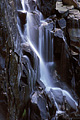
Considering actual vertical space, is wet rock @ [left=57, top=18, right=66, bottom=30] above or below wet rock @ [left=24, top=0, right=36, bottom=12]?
below

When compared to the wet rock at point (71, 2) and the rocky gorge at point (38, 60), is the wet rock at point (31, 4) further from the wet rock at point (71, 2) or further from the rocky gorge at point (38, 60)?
the wet rock at point (71, 2)

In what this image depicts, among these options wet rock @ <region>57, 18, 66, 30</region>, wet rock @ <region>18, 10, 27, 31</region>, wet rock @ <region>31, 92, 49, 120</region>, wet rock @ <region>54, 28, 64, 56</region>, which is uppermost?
wet rock @ <region>18, 10, 27, 31</region>

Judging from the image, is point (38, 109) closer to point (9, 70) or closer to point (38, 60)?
point (38, 60)

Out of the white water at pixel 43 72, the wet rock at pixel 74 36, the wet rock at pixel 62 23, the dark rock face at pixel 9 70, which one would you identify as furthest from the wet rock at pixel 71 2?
the dark rock face at pixel 9 70

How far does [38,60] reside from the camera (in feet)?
24.0

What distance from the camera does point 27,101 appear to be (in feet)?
20.4

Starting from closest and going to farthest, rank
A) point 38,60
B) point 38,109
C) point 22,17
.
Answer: point 38,109
point 22,17
point 38,60

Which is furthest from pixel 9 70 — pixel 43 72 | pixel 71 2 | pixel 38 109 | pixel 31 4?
pixel 71 2

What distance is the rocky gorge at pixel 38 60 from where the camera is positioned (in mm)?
4145

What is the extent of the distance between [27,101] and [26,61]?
1511 mm

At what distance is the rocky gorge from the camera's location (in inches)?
163

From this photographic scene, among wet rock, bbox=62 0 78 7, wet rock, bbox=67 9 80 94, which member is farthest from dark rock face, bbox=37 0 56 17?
wet rock, bbox=62 0 78 7

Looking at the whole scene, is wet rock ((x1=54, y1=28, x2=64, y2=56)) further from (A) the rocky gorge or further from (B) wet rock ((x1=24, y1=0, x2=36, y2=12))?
(B) wet rock ((x1=24, y1=0, x2=36, y2=12))

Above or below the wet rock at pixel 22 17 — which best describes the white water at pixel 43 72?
below
